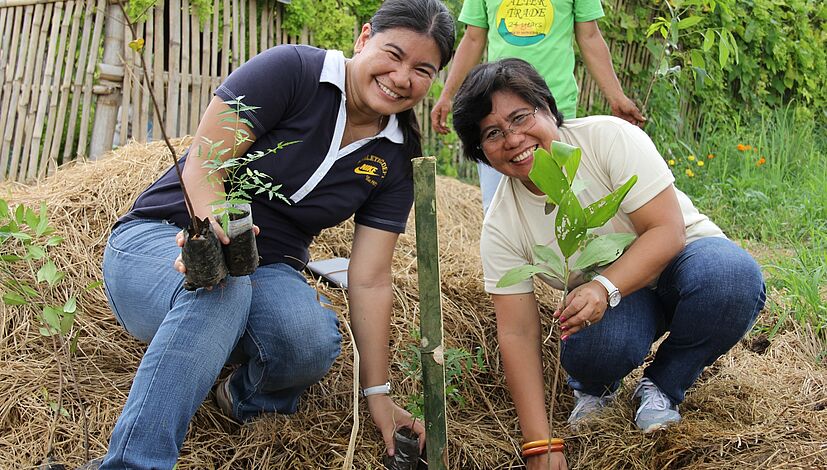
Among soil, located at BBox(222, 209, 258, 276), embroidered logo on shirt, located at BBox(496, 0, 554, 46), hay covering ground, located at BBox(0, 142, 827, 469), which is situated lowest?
hay covering ground, located at BBox(0, 142, 827, 469)

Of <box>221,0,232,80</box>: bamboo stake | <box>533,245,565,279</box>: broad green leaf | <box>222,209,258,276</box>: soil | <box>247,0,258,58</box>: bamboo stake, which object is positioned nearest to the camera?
<box>533,245,565,279</box>: broad green leaf

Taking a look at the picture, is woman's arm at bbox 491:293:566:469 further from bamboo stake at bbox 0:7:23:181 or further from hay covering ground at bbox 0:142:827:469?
bamboo stake at bbox 0:7:23:181

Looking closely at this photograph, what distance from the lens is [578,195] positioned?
203cm

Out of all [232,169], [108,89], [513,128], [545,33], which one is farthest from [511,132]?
[108,89]

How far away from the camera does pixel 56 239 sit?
1930 mm

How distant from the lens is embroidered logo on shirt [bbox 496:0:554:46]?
118 inches

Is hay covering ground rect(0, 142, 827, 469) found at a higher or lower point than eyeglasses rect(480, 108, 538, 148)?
lower

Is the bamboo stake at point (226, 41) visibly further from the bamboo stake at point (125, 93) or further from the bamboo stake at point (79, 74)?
the bamboo stake at point (79, 74)

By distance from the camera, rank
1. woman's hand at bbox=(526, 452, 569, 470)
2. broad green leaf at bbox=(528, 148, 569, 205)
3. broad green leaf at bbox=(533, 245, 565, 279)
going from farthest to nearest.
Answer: woman's hand at bbox=(526, 452, 569, 470), broad green leaf at bbox=(533, 245, 565, 279), broad green leaf at bbox=(528, 148, 569, 205)

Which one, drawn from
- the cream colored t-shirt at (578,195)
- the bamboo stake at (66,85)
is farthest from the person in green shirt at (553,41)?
the bamboo stake at (66,85)

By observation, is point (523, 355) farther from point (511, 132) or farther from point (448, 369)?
point (511, 132)

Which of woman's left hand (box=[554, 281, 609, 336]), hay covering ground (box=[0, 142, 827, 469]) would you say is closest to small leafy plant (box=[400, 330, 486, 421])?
hay covering ground (box=[0, 142, 827, 469])

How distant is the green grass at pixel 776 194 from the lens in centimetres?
304

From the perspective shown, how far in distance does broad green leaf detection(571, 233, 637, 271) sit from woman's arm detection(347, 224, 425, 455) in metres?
0.78
